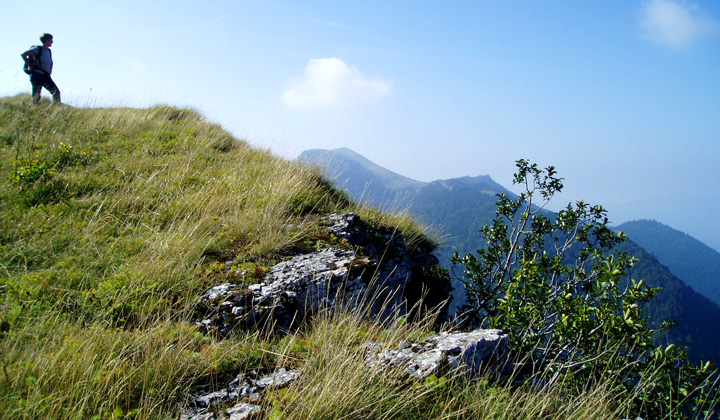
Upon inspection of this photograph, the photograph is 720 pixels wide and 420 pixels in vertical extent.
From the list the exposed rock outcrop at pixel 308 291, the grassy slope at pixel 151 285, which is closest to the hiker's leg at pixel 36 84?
the grassy slope at pixel 151 285

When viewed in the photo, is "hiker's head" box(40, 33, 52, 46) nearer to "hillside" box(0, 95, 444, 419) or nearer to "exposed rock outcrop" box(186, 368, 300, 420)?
"hillside" box(0, 95, 444, 419)

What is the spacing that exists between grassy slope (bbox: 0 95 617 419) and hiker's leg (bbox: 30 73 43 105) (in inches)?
103

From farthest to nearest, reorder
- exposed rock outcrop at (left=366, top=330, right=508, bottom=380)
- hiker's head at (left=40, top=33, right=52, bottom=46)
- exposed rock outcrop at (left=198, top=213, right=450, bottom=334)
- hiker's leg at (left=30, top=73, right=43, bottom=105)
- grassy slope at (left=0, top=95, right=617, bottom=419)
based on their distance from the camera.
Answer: hiker's leg at (left=30, top=73, right=43, bottom=105)
hiker's head at (left=40, top=33, right=52, bottom=46)
exposed rock outcrop at (left=198, top=213, right=450, bottom=334)
exposed rock outcrop at (left=366, top=330, right=508, bottom=380)
grassy slope at (left=0, top=95, right=617, bottom=419)

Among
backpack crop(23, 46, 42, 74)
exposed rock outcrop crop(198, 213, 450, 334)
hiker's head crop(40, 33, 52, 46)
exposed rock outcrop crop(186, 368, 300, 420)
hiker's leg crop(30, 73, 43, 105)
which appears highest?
hiker's head crop(40, 33, 52, 46)

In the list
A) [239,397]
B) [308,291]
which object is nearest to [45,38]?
[308,291]

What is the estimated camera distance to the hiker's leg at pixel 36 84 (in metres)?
11.0

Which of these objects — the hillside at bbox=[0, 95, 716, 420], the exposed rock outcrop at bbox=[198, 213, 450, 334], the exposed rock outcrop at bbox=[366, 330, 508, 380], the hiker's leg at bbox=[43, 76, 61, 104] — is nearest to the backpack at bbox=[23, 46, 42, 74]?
the hiker's leg at bbox=[43, 76, 61, 104]

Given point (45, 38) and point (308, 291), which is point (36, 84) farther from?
point (308, 291)

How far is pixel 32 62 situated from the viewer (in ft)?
35.8

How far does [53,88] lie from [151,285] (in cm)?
1156

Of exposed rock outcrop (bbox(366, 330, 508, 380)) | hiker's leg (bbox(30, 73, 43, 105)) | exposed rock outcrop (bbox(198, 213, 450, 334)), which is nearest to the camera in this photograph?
exposed rock outcrop (bbox(366, 330, 508, 380))

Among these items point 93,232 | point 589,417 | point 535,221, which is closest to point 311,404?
point 589,417

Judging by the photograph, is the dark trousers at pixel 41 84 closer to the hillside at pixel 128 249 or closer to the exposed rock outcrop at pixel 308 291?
the hillside at pixel 128 249

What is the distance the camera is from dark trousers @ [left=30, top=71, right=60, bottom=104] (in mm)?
11055
